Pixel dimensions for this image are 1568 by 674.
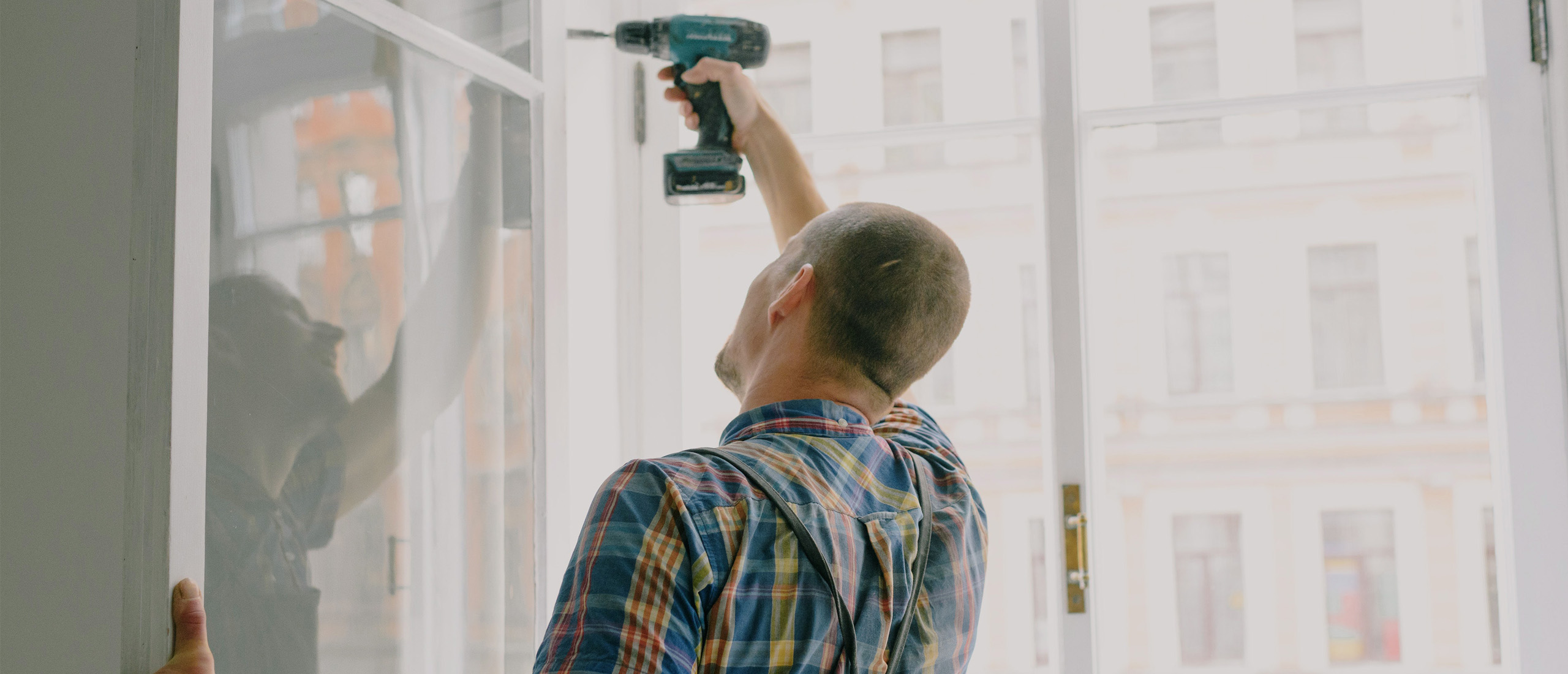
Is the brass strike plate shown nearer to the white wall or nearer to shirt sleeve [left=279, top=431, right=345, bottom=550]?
shirt sleeve [left=279, top=431, right=345, bottom=550]

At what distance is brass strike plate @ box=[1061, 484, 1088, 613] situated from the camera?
174 centimetres

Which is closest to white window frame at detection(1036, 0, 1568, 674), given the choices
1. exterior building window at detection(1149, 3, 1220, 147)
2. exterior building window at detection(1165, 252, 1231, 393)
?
exterior building window at detection(1149, 3, 1220, 147)

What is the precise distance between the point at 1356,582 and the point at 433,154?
207 cm

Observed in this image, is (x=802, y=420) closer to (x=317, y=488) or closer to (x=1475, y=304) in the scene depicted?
(x=317, y=488)

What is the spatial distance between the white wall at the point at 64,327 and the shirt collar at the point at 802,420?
60cm

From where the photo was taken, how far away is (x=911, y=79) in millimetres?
2047

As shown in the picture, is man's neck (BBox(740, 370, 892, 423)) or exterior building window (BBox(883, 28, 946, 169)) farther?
exterior building window (BBox(883, 28, 946, 169))

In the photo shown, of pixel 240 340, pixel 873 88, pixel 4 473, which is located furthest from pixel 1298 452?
pixel 4 473

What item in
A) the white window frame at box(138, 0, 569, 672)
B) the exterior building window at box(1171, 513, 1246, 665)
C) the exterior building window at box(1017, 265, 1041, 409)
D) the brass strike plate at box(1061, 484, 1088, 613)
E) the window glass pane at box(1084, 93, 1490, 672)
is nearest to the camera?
the white window frame at box(138, 0, 569, 672)

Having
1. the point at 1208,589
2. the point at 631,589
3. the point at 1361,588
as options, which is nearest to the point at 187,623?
the point at 631,589

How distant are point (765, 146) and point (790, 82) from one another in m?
0.57

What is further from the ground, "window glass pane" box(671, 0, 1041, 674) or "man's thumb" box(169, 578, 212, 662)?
"window glass pane" box(671, 0, 1041, 674)

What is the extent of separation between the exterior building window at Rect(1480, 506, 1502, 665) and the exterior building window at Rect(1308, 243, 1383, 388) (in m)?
0.32

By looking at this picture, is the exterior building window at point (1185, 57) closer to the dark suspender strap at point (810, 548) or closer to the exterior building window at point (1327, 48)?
the exterior building window at point (1327, 48)
